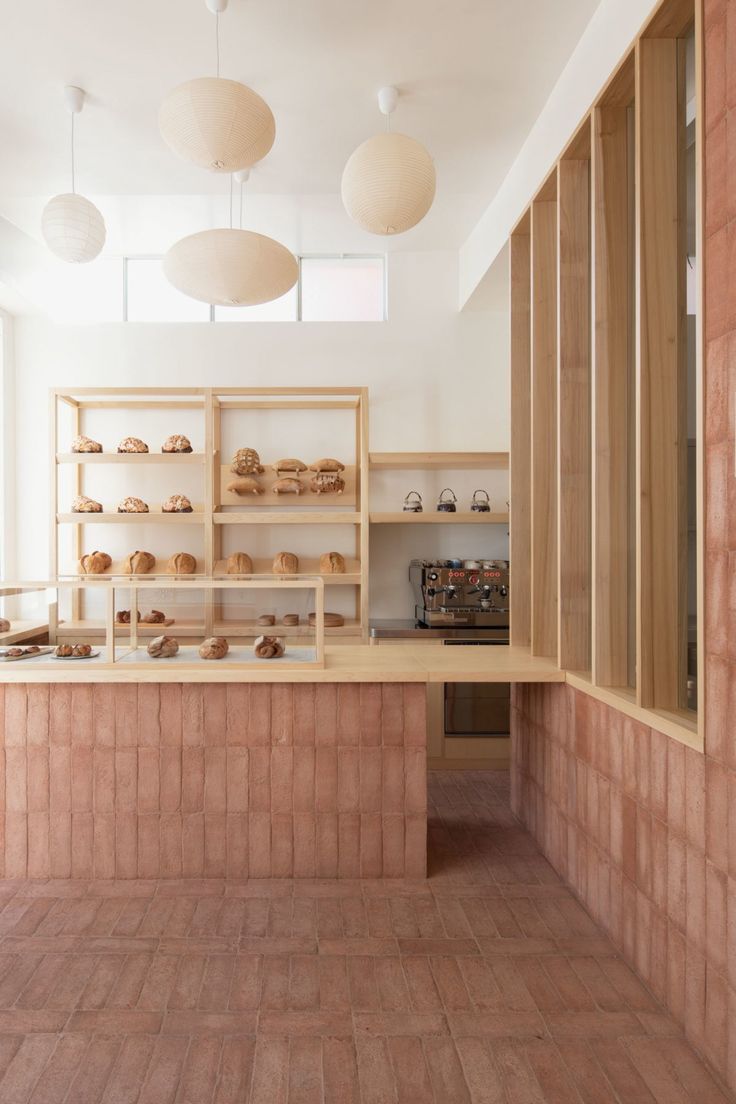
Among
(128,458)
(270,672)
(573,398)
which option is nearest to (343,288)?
(128,458)

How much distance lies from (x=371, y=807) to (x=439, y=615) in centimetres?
185

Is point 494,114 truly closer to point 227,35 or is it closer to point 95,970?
point 227,35

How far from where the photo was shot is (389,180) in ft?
8.54

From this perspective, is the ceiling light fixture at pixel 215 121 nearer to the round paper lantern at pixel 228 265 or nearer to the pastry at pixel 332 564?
the round paper lantern at pixel 228 265

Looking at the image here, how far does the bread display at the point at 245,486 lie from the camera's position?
4.79 m

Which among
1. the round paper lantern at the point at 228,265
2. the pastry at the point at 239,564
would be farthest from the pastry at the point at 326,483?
the round paper lantern at the point at 228,265

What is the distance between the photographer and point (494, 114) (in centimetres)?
333

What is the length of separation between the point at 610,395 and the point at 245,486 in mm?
2759

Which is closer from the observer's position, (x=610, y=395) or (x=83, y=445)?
(x=610, y=395)

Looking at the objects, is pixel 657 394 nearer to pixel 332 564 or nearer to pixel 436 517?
pixel 436 517

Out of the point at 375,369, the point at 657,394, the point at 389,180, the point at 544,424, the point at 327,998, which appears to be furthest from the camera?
the point at 375,369

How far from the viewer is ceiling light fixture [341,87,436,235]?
2600 mm

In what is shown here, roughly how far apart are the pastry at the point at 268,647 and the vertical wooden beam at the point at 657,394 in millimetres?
1356

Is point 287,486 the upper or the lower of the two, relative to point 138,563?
upper
